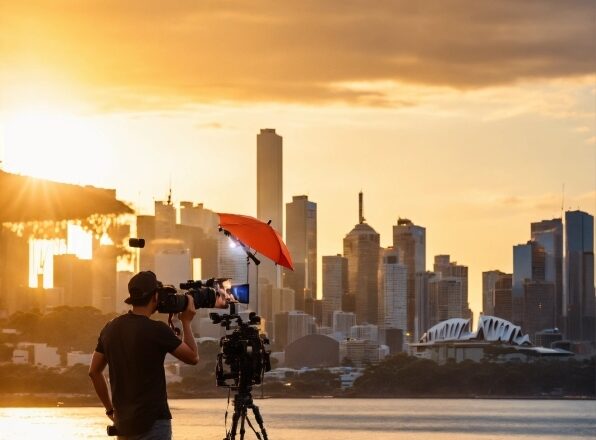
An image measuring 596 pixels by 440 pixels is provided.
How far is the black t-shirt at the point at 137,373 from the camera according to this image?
9953 millimetres

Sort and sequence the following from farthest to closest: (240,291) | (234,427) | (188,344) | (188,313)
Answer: (234,427), (240,291), (188,313), (188,344)

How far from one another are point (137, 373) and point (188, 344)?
383 millimetres

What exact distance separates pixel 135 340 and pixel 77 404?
561ft

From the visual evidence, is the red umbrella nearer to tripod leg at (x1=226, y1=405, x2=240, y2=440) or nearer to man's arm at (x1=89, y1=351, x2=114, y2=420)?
tripod leg at (x1=226, y1=405, x2=240, y2=440)

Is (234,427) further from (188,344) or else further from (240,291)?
(188,344)

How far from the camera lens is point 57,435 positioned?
85.7 meters

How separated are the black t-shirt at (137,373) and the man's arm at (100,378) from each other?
170 mm

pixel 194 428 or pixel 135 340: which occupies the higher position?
pixel 135 340

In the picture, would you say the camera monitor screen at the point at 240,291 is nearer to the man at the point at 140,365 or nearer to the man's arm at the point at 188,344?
the man's arm at the point at 188,344

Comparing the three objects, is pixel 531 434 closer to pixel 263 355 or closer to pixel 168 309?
pixel 263 355

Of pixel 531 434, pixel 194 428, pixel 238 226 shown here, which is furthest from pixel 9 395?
pixel 238 226

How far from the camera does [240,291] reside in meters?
14.1

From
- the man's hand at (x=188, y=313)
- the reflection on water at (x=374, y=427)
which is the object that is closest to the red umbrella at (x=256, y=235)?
the man's hand at (x=188, y=313)

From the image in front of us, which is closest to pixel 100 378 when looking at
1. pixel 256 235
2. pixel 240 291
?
pixel 240 291
